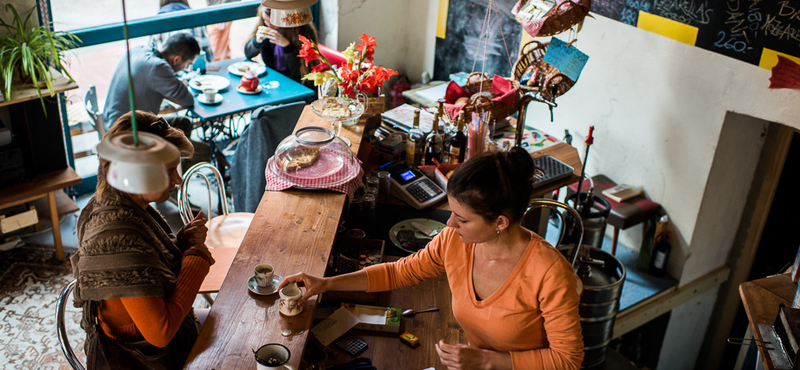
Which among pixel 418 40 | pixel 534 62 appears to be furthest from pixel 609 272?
pixel 418 40

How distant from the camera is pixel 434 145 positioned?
3461mm

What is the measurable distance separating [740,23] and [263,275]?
115 inches

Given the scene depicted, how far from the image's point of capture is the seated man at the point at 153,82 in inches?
169

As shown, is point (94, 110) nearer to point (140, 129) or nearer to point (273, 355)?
point (140, 129)

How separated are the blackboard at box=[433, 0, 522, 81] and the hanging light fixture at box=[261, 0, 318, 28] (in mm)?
2308

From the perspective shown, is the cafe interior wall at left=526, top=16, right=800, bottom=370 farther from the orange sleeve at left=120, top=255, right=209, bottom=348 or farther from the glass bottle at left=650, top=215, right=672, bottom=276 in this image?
the orange sleeve at left=120, top=255, right=209, bottom=348

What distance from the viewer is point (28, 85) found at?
389cm

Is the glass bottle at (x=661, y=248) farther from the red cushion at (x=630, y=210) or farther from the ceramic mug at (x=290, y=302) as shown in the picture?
the ceramic mug at (x=290, y=302)

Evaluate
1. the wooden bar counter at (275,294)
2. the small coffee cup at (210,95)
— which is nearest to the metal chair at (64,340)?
the wooden bar counter at (275,294)

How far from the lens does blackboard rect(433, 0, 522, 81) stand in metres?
4.92

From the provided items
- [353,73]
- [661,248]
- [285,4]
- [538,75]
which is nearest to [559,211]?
[538,75]

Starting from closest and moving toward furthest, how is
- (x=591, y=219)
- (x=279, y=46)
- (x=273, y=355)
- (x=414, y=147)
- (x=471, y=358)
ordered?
(x=273, y=355) < (x=471, y=358) < (x=414, y=147) < (x=591, y=219) < (x=279, y=46)

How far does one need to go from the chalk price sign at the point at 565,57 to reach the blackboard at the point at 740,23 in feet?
3.25

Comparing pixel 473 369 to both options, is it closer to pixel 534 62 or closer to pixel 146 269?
pixel 146 269
